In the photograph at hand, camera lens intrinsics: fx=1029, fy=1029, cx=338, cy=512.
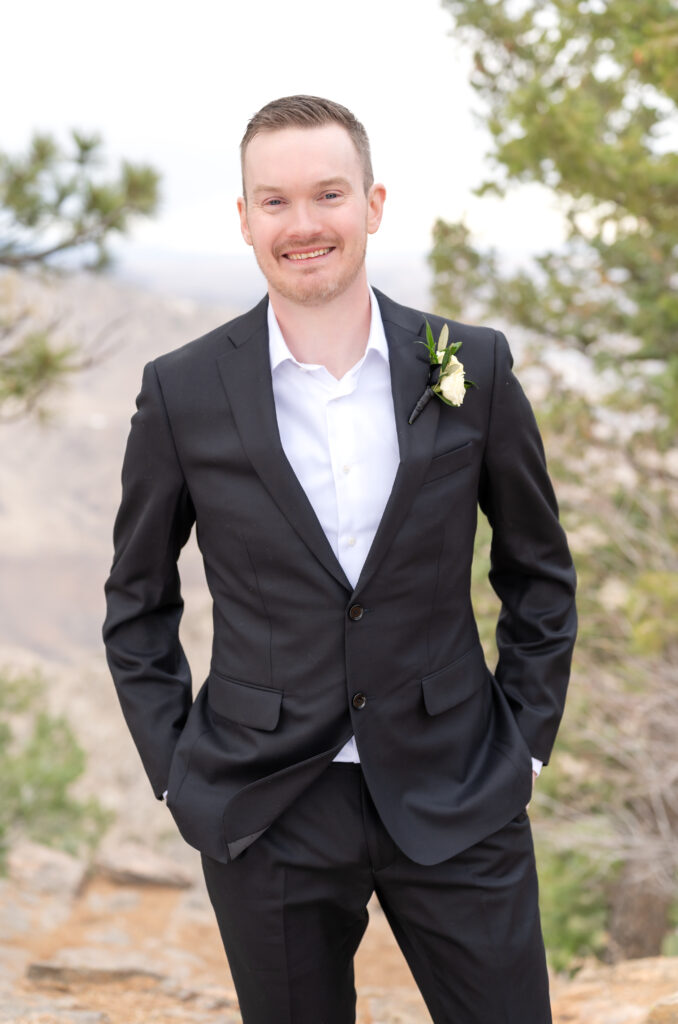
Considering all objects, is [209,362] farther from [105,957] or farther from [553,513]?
[105,957]

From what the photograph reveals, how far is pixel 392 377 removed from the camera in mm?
1812

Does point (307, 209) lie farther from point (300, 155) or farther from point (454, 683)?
point (454, 683)

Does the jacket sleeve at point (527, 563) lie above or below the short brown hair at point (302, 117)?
below

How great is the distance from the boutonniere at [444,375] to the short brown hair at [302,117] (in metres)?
0.31

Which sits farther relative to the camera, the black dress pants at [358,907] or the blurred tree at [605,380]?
the blurred tree at [605,380]

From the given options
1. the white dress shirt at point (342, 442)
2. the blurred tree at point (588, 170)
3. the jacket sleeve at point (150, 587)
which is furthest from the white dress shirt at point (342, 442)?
the blurred tree at point (588, 170)

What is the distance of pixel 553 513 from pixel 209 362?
0.71 meters

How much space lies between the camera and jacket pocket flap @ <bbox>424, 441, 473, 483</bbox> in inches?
69.9

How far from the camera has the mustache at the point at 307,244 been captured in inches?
67.4

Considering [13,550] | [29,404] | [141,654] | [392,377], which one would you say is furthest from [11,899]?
[13,550]

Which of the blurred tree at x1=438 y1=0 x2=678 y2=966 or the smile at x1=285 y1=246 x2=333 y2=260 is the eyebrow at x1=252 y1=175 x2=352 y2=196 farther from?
the blurred tree at x1=438 y1=0 x2=678 y2=966

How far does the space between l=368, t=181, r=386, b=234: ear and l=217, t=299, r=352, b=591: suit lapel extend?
280 millimetres

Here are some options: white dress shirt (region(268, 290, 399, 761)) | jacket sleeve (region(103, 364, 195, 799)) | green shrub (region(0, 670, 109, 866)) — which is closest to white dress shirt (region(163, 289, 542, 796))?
white dress shirt (region(268, 290, 399, 761))

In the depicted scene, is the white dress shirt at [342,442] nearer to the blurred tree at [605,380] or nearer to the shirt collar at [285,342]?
the shirt collar at [285,342]
